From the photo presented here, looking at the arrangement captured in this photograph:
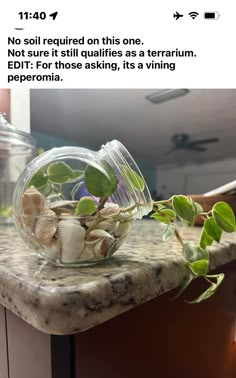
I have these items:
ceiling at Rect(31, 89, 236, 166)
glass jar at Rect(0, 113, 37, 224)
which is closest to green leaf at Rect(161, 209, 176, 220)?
glass jar at Rect(0, 113, 37, 224)

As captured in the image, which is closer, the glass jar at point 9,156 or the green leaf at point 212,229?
the green leaf at point 212,229

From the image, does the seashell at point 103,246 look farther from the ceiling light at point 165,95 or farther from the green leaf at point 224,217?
the ceiling light at point 165,95

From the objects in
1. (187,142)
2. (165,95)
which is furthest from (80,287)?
(187,142)

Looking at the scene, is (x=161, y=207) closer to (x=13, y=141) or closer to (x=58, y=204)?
(x=58, y=204)
